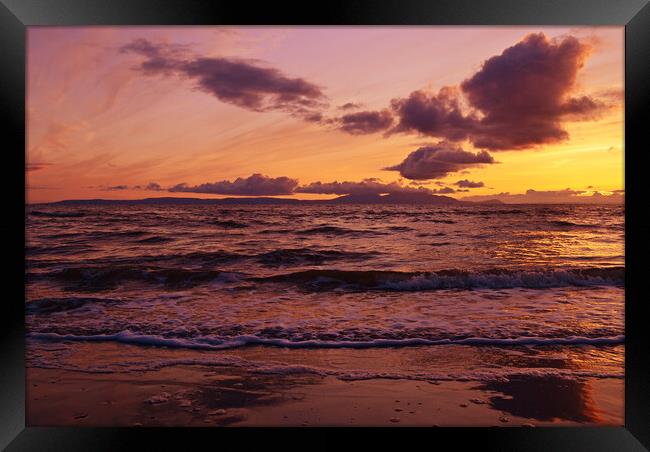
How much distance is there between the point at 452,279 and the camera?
5.45 m

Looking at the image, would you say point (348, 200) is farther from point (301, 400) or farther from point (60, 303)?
point (301, 400)

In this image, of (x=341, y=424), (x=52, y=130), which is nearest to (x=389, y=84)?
(x=341, y=424)

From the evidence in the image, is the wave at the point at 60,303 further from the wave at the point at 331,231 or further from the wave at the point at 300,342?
the wave at the point at 331,231

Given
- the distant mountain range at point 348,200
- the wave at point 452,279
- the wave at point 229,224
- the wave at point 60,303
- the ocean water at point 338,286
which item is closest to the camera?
the ocean water at point 338,286

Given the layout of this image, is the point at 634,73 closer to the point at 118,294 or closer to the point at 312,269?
the point at 312,269

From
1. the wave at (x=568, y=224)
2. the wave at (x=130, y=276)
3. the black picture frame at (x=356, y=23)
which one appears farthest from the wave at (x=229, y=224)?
the wave at (x=568, y=224)

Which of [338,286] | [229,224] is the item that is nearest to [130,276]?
[338,286]

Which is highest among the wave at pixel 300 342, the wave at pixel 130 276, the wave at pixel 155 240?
the wave at pixel 155 240

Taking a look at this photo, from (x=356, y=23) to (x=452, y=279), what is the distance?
396 cm

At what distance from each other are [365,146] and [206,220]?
448cm

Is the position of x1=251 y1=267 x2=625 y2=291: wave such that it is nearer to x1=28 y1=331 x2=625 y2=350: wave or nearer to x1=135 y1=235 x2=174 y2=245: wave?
x1=28 y1=331 x2=625 y2=350: wave

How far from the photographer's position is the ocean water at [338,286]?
3.16 meters

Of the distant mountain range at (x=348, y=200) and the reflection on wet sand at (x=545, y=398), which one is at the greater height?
the distant mountain range at (x=348, y=200)

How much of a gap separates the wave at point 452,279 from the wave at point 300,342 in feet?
6.31
